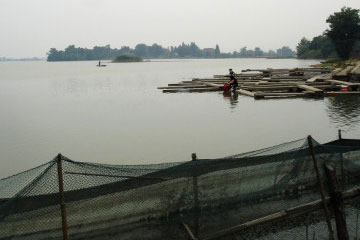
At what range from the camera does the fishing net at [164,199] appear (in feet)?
18.5

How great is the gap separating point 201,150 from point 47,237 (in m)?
10.2

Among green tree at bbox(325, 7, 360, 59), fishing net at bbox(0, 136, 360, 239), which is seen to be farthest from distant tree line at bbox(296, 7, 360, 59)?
fishing net at bbox(0, 136, 360, 239)

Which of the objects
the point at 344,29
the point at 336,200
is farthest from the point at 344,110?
Result: the point at 344,29

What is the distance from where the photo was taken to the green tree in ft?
262

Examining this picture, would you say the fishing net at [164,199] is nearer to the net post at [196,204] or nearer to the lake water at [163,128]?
the net post at [196,204]

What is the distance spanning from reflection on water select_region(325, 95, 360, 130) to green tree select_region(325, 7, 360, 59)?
56.7m

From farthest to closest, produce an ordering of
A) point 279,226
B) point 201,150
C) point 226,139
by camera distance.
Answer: point 226,139, point 201,150, point 279,226

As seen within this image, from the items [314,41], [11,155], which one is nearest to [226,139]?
[11,155]

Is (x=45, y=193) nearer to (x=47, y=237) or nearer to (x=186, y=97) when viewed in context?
(x=47, y=237)

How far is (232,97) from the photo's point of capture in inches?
1286

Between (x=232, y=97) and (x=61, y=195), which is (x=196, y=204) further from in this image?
(x=232, y=97)

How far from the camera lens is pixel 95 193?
5.92 meters

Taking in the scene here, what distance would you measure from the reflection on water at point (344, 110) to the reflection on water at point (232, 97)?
6344 mm

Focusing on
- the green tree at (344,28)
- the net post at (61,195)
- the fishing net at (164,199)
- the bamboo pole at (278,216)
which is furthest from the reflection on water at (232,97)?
the green tree at (344,28)
